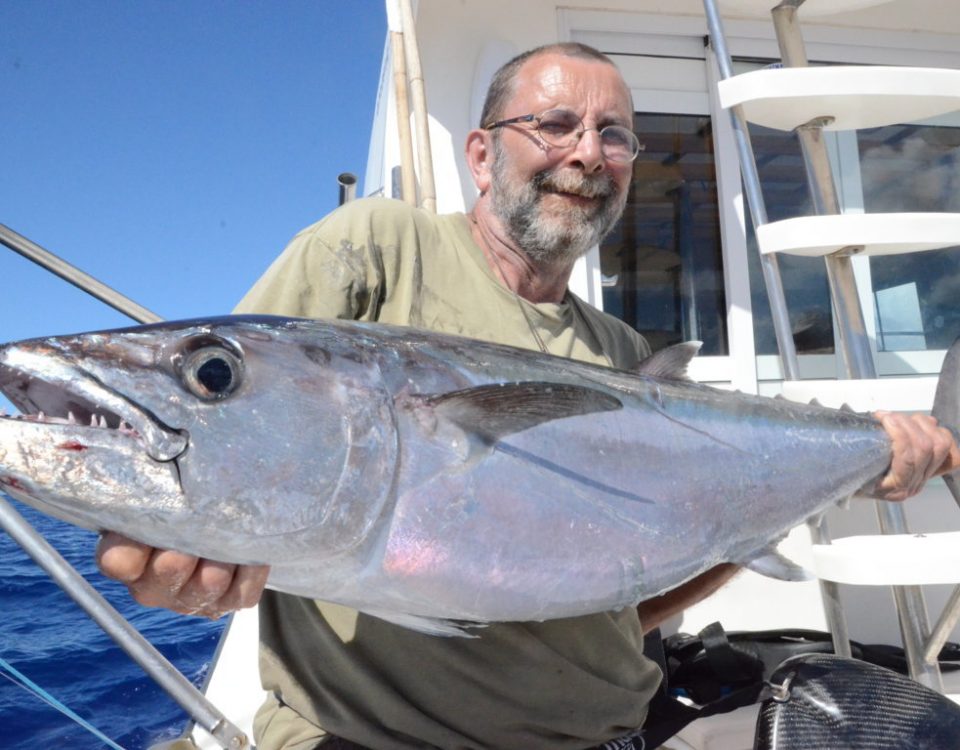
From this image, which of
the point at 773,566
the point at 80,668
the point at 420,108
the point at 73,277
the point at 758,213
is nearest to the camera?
the point at 773,566

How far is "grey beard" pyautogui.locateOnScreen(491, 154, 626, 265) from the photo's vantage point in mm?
2180

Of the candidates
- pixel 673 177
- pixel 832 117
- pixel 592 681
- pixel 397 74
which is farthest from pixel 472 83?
pixel 592 681

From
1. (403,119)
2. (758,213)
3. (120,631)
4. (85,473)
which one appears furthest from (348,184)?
(85,473)

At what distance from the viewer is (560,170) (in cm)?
224

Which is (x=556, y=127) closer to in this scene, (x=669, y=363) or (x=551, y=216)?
(x=551, y=216)

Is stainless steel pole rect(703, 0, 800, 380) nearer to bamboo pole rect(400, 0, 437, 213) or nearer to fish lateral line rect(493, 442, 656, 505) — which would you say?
bamboo pole rect(400, 0, 437, 213)

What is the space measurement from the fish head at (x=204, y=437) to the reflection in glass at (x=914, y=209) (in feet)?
13.4

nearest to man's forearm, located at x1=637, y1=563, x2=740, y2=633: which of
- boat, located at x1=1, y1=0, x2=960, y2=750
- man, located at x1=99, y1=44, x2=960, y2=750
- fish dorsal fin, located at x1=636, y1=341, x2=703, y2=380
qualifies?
man, located at x1=99, y1=44, x2=960, y2=750

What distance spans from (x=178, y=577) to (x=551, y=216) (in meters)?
1.43

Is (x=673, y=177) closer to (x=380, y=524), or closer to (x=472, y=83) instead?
(x=472, y=83)

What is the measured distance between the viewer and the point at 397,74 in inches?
157

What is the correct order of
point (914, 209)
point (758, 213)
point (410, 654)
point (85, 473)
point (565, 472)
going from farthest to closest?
point (914, 209)
point (758, 213)
point (410, 654)
point (565, 472)
point (85, 473)

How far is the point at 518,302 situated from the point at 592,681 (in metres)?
0.95

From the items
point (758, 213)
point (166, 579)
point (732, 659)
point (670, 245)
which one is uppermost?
point (670, 245)
